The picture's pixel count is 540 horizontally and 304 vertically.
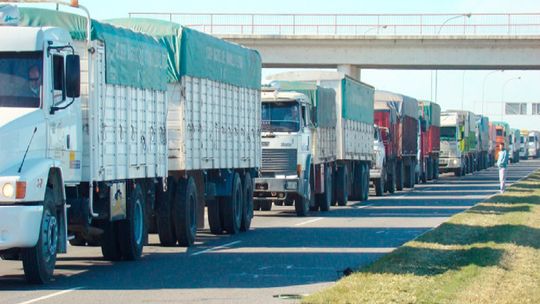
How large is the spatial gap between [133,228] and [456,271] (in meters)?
4.93

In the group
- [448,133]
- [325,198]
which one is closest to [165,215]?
[325,198]

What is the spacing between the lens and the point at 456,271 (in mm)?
17906

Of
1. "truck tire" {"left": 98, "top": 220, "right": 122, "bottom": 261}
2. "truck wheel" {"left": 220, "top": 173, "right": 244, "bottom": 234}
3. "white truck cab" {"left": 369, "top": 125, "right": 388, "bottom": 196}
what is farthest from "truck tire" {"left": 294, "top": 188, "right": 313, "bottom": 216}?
"white truck cab" {"left": 369, "top": 125, "right": 388, "bottom": 196}

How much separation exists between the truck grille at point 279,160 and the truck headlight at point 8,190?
16985mm

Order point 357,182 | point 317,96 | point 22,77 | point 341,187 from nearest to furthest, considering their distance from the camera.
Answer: point 22,77, point 317,96, point 341,187, point 357,182

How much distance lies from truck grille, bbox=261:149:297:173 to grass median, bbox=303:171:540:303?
549 cm

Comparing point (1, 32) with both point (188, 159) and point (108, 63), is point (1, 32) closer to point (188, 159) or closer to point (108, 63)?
point (108, 63)

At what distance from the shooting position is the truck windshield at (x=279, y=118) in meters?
32.8

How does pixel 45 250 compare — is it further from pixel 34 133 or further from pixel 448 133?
pixel 448 133

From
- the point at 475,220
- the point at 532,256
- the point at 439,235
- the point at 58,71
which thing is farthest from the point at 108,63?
the point at 475,220

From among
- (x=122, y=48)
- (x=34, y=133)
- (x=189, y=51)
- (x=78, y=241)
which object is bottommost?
(x=78, y=241)

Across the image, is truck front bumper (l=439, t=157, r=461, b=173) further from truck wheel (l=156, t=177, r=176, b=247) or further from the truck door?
the truck door

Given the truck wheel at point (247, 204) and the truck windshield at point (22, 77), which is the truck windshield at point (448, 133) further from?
the truck windshield at point (22, 77)

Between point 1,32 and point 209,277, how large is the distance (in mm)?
3978
